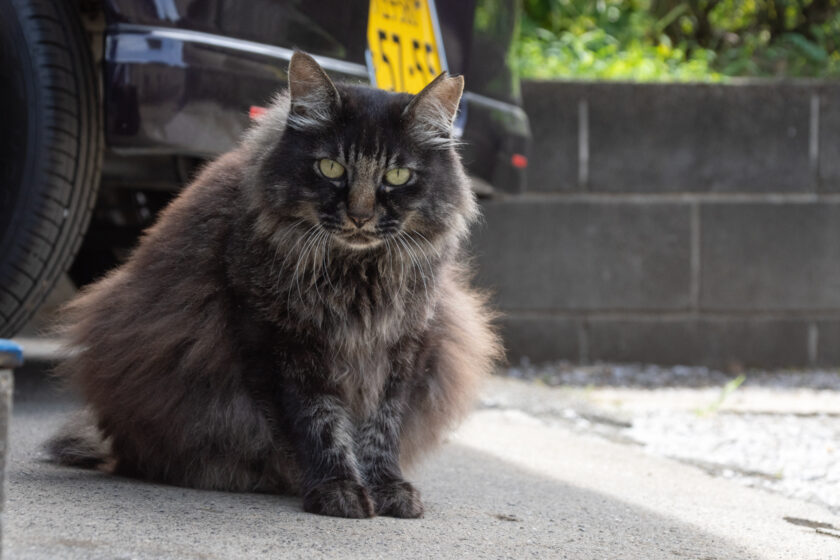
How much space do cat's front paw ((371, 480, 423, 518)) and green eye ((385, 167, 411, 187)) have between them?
0.68 meters

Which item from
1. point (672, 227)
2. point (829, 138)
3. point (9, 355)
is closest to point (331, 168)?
point (9, 355)

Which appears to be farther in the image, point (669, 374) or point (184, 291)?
point (669, 374)

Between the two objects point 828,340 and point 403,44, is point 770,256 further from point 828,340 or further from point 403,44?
point 403,44

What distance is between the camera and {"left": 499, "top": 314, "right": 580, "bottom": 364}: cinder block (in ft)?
17.1

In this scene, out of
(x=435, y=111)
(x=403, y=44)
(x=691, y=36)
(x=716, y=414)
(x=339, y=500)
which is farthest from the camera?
(x=691, y=36)

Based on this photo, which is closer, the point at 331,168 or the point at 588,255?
the point at 331,168

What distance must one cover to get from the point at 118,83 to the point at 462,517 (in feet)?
4.60

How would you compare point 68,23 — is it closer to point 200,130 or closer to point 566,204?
point 200,130

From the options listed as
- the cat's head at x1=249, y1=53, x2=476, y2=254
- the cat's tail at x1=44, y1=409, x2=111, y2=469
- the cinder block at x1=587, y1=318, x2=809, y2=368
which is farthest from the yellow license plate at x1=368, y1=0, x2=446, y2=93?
the cinder block at x1=587, y1=318, x2=809, y2=368

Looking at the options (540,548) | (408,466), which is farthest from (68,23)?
(540,548)

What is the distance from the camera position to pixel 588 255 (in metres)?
5.19

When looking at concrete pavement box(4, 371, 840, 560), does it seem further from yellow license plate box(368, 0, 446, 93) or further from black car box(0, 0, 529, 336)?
yellow license plate box(368, 0, 446, 93)

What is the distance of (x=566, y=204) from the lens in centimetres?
516

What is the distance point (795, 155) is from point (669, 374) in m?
1.32
